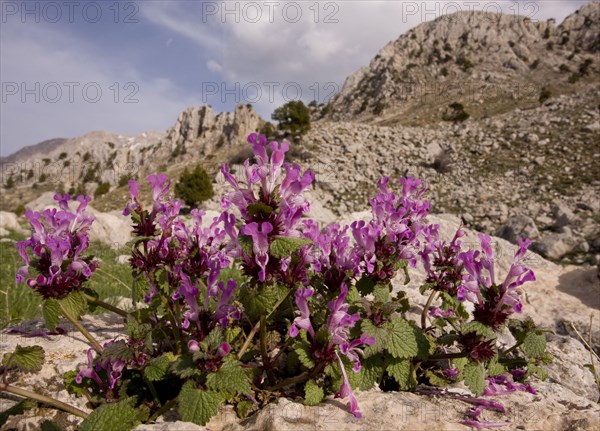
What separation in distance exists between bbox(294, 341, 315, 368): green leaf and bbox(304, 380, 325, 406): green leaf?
0.16m

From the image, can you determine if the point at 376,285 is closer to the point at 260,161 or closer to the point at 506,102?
the point at 260,161

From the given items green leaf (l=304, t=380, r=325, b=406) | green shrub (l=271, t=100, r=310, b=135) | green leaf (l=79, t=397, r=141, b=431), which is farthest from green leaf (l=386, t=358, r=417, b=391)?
green shrub (l=271, t=100, r=310, b=135)

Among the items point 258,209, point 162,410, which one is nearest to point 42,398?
point 162,410

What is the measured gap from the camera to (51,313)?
2.10m

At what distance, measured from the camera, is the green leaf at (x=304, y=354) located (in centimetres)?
193

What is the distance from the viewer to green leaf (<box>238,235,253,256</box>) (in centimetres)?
171

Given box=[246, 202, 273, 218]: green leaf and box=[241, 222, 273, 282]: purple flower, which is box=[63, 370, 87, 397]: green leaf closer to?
box=[241, 222, 273, 282]: purple flower

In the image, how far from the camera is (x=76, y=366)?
8.20ft

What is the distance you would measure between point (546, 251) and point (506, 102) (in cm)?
4017

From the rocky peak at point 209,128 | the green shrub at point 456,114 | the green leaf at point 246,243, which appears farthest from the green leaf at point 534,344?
the rocky peak at point 209,128

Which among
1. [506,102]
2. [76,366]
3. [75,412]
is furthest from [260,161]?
[506,102]

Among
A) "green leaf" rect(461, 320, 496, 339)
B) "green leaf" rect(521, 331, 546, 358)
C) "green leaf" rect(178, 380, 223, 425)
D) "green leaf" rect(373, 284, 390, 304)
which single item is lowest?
"green leaf" rect(178, 380, 223, 425)

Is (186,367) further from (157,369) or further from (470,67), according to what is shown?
(470,67)

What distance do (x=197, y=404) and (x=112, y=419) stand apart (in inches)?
15.9
